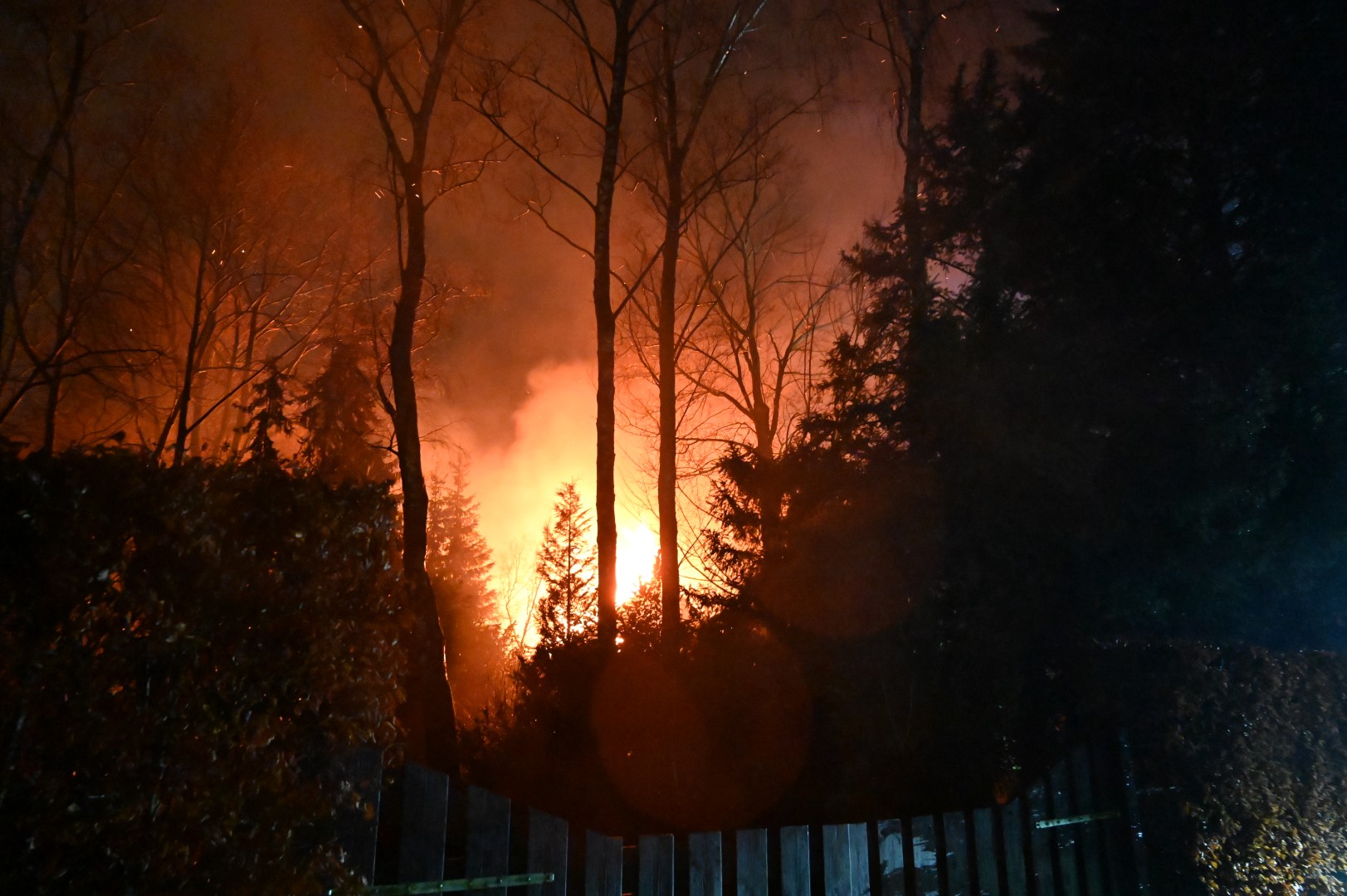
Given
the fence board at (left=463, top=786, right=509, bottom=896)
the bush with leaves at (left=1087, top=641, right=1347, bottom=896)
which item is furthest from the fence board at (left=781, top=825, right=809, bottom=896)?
the bush with leaves at (left=1087, top=641, right=1347, bottom=896)

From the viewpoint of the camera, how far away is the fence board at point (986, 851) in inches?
222

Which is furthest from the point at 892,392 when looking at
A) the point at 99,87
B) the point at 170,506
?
the point at 99,87

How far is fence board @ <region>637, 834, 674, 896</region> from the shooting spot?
472cm

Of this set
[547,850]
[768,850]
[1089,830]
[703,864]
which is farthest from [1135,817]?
[547,850]

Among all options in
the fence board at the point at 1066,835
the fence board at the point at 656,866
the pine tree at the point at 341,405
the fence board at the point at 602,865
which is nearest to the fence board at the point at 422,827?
the fence board at the point at 602,865

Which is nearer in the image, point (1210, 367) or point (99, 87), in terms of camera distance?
point (1210, 367)

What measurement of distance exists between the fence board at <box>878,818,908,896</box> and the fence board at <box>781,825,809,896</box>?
53 cm

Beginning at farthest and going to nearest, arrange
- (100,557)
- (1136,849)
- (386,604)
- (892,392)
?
(892,392)
(1136,849)
(386,604)
(100,557)

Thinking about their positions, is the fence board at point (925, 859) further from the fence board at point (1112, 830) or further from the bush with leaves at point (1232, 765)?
the bush with leaves at point (1232, 765)

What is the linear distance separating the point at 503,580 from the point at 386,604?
144 ft

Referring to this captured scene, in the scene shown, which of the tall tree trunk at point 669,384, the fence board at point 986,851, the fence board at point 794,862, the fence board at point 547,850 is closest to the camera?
the fence board at point 547,850

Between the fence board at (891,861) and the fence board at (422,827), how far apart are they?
273 cm

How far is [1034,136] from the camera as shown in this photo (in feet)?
33.1

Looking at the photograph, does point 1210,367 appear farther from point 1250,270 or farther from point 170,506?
point 170,506
